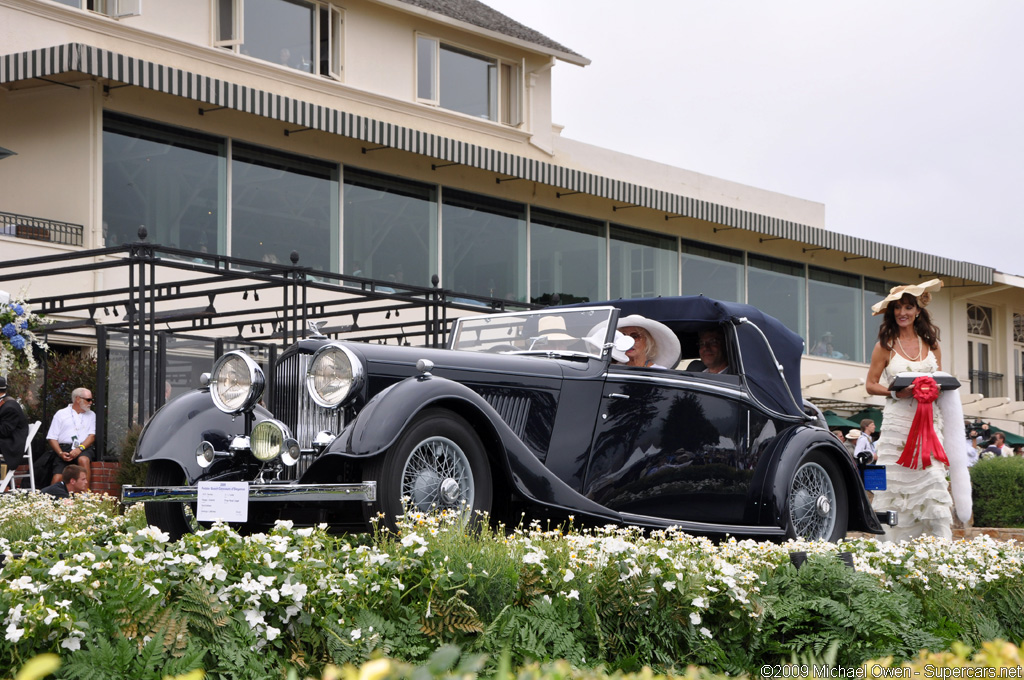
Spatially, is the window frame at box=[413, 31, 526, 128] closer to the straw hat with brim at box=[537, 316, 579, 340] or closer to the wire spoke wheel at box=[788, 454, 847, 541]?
the straw hat with brim at box=[537, 316, 579, 340]

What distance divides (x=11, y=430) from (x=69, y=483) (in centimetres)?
107

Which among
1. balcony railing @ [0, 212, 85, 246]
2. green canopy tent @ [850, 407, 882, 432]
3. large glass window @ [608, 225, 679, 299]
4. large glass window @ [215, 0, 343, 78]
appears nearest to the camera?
balcony railing @ [0, 212, 85, 246]

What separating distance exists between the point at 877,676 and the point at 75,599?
9.09ft

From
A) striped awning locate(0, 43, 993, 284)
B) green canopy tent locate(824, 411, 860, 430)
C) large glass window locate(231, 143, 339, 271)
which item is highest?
striped awning locate(0, 43, 993, 284)

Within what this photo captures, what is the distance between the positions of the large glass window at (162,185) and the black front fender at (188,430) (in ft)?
36.3

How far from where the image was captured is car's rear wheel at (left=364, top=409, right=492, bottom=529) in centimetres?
567

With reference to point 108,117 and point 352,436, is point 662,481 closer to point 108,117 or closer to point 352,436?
point 352,436

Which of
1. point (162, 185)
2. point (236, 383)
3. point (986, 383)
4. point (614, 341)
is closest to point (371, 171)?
point (162, 185)

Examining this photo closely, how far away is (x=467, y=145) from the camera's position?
21.5 meters

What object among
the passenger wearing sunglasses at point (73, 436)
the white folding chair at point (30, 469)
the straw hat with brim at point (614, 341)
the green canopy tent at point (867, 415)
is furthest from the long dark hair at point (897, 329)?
the green canopy tent at point (867, 415)

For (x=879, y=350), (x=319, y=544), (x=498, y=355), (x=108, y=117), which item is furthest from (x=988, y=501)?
(x=108, y=117)

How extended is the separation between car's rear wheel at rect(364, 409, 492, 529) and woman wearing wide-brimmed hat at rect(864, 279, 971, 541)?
10.5 ft

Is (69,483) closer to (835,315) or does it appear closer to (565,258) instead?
(565,258)

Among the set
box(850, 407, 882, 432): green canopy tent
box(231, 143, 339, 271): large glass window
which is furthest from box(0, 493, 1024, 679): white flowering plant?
box(850, 407, 882, 432): green canopy tent
